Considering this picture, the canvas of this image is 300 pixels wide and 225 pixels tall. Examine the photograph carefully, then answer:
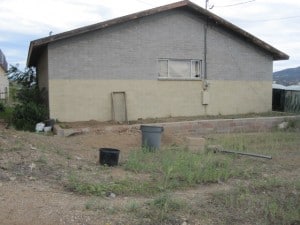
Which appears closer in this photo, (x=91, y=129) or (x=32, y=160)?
(x=32, y=160)

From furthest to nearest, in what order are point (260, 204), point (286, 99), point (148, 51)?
point (286, 99), point (148, 51), point (260, 204)

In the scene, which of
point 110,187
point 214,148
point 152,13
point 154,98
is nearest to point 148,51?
point 152,13

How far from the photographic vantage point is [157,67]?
58.4 feet

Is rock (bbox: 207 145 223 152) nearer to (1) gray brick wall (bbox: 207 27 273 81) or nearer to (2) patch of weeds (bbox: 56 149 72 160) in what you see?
(2) patch of weeds (bbox: 56 149 72 160)

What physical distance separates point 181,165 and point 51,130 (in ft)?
24.9

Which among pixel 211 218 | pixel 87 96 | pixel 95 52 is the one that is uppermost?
pixel 95 52

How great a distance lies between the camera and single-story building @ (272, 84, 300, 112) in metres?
21.8

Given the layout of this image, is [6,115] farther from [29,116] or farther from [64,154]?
[64,154]

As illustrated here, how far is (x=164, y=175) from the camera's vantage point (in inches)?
332

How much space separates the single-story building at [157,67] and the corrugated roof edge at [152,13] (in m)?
0.03

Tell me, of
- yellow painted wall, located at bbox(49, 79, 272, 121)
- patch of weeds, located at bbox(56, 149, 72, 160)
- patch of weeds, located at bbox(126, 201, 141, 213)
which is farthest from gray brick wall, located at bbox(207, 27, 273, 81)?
patch of weeds, located at bbox(126, 201, 141, 213)

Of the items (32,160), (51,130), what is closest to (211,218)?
(32,160)

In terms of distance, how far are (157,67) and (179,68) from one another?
1.06m

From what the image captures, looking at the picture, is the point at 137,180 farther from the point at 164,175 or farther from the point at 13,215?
the point at 13,215
